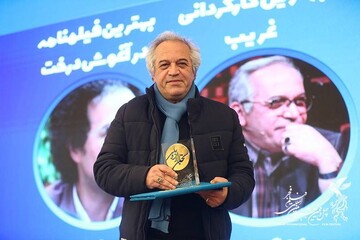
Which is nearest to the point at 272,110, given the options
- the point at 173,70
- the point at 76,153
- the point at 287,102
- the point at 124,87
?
the point at 287,102

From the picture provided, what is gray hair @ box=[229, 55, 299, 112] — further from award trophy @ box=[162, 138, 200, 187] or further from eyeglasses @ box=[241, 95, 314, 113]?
award trophy @ box=[162, 138, 200, 187]

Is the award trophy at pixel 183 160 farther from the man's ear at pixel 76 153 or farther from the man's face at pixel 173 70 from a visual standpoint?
the man's ear at pixel 76 153

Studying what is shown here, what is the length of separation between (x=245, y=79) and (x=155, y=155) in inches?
35.8

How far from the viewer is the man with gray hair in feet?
4.93

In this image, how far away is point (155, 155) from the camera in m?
0.86

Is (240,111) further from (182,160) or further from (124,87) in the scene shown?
(182,160)

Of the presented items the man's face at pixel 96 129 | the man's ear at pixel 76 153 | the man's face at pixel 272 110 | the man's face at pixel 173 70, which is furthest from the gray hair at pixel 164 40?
the man's ear at pixel 76 153

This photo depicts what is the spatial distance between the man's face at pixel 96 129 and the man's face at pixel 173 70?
3.44 ft

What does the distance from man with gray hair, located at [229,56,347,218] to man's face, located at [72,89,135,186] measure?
0.56 metres

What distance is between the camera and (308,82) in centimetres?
158

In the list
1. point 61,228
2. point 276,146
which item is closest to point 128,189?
point 276,146

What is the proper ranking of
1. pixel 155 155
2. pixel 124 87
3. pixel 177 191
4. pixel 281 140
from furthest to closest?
pixel 124 87
pixel 281 140
pixel 155 155
pixel 177 191

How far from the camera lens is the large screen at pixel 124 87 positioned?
1.51 m

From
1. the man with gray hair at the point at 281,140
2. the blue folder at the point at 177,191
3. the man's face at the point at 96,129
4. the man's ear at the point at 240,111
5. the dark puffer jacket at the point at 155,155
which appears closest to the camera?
the blue folder at the point at 177,191
